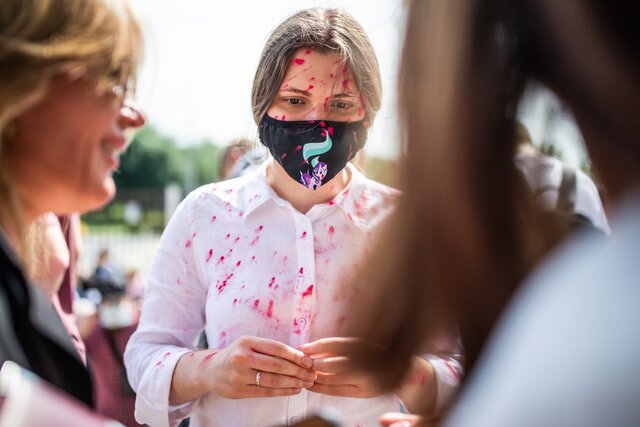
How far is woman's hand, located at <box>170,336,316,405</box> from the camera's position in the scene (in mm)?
1785

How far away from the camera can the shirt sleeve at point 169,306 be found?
80.7 inches

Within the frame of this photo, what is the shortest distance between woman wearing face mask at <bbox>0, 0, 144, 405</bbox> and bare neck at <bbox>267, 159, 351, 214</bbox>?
0.82m

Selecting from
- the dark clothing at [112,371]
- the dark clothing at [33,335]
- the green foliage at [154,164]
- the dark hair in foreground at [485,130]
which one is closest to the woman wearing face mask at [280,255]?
the dark clothing at [33,335]

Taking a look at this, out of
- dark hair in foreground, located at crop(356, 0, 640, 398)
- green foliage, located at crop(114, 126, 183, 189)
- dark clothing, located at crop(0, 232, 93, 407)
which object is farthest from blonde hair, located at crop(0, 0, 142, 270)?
green foliage, located at crop(114, 126, 183, 189)

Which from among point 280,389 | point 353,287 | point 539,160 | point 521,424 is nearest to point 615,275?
point 521,424

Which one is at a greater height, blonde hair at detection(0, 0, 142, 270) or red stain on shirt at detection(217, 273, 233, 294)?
blonde hair at detection(0, 0, 142, 270)

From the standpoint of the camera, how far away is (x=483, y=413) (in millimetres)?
820

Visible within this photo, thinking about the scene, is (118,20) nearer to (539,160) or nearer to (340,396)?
(539,160)

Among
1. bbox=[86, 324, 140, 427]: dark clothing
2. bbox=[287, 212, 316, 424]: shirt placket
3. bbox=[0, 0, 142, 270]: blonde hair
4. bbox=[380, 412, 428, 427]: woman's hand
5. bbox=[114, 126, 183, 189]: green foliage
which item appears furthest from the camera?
bbox=[114, 126, 183, 189]: green foliage

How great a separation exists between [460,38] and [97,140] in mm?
804

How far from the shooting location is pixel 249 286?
1.97 m

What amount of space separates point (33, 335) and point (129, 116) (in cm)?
53

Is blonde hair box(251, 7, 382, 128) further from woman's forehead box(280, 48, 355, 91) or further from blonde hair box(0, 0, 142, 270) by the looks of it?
blonde hair box(0, 0, 142, 270)

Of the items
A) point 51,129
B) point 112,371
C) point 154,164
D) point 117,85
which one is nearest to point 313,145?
point 117,85
